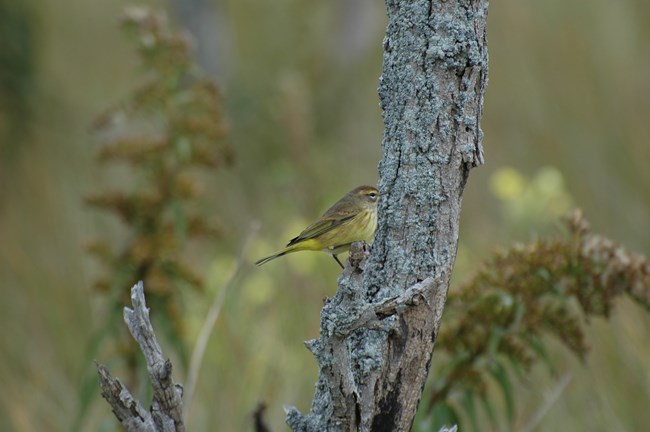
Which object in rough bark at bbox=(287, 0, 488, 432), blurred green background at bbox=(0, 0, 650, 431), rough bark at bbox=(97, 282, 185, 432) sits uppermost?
blurred green background at bbox=(0, 0, 650, 431)

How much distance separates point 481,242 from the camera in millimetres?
5418

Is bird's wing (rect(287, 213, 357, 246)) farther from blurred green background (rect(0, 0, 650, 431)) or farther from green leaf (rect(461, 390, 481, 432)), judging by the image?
green leaf (rect(461, 390, 481, 432))

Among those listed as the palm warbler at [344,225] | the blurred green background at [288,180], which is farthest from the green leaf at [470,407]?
the blurred green background at [288,180]

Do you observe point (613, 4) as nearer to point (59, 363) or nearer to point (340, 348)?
point (59, 363)

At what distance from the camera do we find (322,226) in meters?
3.28

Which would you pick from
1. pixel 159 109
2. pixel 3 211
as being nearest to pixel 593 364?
pixel 159 109

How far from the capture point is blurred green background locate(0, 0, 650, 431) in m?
4.27

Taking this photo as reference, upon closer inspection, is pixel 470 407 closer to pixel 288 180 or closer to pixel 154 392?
pixel 154 392

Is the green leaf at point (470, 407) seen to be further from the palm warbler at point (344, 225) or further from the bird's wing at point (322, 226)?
the bird's wing at point (322, 226)

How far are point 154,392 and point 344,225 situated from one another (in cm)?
176

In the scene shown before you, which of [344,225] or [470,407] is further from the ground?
[344,225]

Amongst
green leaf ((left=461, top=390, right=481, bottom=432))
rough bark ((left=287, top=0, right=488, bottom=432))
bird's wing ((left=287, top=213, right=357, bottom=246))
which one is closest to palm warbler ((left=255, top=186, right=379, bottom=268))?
bird's wing ((left=287, top=213, right=357, bottom=246))

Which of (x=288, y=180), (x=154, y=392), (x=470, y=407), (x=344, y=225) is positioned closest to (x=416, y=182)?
(x=154, y=392)

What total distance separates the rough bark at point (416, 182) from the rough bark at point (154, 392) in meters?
0.22
